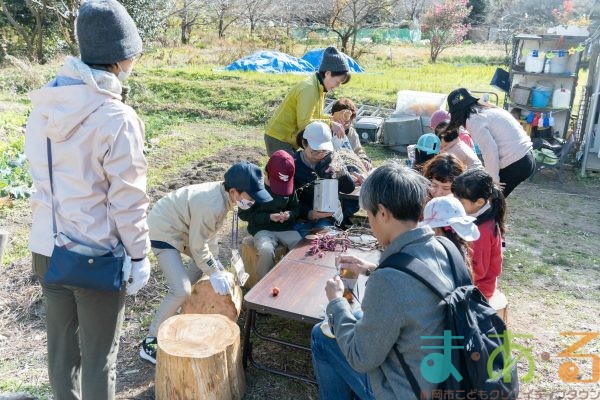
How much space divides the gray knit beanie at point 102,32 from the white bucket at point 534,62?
25.6ft

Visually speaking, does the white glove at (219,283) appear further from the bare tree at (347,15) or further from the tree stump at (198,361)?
the bare tree at (347,15)

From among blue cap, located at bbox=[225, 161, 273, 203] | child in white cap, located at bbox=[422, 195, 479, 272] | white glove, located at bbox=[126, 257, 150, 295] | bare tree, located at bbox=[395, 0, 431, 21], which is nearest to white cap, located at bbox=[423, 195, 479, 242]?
child in white cap, located at bbox=[422, 195, 479, 272]

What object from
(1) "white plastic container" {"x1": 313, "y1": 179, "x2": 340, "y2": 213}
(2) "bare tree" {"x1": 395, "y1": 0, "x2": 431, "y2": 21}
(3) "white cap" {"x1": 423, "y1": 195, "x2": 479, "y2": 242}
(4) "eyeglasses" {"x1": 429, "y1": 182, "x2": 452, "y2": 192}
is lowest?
(1) "white plastic container" {"x1": 313, "y1": 179, "x2": 340, "y2": 213}

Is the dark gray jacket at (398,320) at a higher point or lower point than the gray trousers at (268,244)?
higher

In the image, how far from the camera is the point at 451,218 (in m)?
2.65

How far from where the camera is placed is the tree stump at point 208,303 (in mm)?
3395

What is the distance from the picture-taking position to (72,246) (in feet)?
6.88

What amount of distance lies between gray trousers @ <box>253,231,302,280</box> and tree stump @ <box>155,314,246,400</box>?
0.92 m

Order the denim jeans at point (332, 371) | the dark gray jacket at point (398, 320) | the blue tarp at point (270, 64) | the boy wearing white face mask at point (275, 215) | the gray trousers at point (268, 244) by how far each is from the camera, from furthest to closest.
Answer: the blue tarp at point (270, 64)
the gray trousers at point (268, 244)
the boy wearing white face mask at point (275, 215)
the denim jeans at point (332, 371)
the dark gray jacket at point (398, 320)

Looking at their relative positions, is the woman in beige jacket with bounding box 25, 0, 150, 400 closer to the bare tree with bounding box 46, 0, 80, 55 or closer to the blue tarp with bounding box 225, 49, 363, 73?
the bare tree with bounding box 46, 0, 80, 55

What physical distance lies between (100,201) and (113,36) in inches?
25.2

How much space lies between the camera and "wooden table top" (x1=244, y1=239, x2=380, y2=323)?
114 inches

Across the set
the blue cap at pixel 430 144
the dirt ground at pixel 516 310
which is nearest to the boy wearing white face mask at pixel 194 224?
the dirt ground at pixel 516 310

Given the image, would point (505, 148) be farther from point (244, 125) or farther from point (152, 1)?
point (152, 1)
